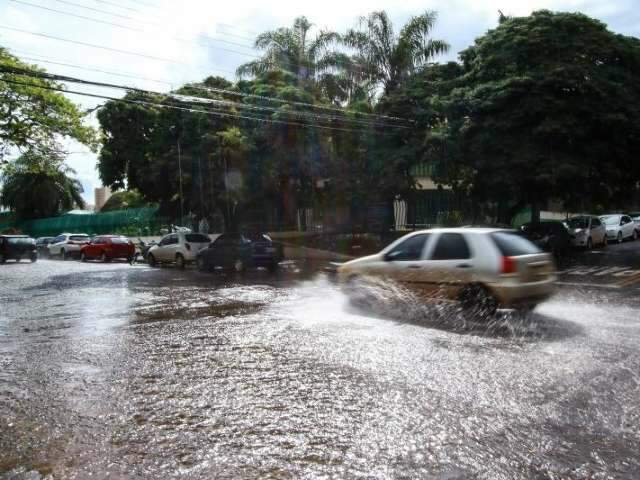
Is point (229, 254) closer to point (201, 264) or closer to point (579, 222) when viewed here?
point (201, 264)

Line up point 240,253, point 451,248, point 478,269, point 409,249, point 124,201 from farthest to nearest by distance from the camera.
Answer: point 124,201 < point 240,253 < point 409,249 < point 451,248 < point 478,269

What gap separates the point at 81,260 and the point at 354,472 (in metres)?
33.0

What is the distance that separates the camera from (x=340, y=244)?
93.1ft

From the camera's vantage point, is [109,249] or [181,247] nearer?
[181,247]

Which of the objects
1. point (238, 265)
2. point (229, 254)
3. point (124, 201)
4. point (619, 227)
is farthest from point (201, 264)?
point (124, 201)

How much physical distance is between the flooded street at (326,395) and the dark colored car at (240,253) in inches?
415

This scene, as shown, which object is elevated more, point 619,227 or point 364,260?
point 364,260

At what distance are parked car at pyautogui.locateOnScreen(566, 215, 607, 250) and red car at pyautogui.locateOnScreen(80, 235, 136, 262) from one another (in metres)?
21.3

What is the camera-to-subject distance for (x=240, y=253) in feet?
69.4

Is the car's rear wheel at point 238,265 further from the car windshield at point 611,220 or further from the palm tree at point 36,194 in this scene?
the palm tree at point 36,194

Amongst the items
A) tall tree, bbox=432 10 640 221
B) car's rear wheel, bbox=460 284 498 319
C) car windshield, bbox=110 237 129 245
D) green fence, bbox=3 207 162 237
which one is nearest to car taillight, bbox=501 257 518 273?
car's rear wheel, bbox=460 284 498 319

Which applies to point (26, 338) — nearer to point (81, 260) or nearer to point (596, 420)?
point (596, 420)

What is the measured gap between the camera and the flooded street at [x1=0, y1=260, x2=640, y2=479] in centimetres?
396

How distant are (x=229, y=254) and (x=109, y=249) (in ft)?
42.1
